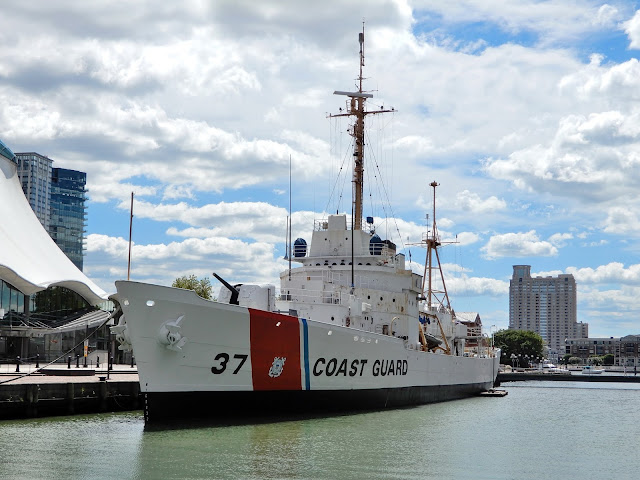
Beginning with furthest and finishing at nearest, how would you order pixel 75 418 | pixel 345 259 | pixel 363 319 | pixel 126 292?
pixel 345 259, pixel 363 319, pixel 75 418, pixel 126 292

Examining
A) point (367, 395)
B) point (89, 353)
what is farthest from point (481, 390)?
point (89, 353)

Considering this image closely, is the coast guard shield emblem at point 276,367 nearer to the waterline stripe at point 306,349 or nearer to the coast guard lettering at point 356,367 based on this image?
the waterline stripe at point 306,349

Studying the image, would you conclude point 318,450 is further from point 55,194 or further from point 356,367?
point 55,194

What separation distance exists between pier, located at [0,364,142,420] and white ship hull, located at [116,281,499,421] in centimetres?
426

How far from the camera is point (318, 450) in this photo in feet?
54.5

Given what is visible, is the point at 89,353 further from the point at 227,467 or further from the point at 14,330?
the point at 227,467

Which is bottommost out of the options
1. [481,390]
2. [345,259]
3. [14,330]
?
[481,390]

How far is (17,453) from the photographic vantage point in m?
15.4

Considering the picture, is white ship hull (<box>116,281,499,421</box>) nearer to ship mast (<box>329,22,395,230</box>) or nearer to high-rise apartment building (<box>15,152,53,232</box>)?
ship mast (<box>329,22,395,230</box>)

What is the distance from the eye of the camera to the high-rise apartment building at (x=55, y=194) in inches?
4525

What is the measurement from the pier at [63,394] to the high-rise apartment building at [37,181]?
314 feet

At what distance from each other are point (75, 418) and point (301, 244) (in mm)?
11908

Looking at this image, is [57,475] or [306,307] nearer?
[57,475]

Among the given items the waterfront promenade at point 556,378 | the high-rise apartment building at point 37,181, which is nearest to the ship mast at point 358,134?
the waterfront promenade at point 556,378
